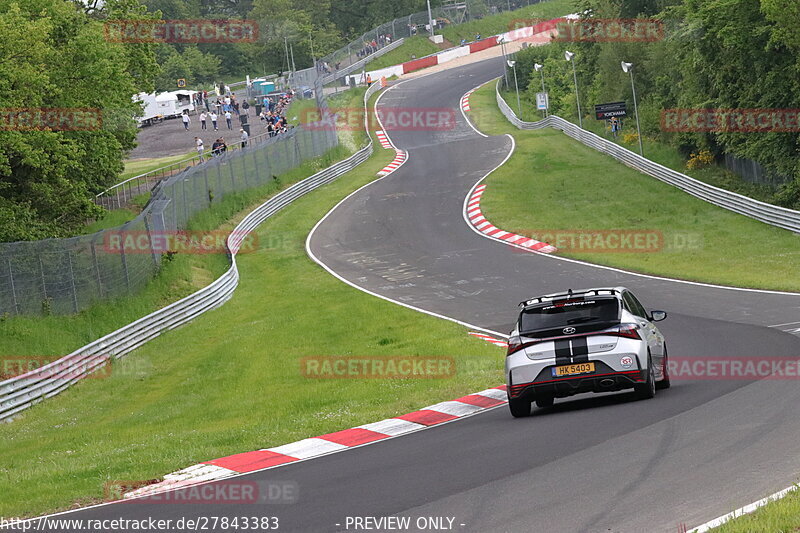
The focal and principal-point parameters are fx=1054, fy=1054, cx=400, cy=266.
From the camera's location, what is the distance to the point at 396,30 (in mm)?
114438

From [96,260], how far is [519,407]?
1861cm

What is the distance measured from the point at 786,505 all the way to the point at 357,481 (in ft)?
13.5

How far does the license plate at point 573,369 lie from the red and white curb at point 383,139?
5521 centimetres

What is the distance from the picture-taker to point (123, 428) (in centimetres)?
1906

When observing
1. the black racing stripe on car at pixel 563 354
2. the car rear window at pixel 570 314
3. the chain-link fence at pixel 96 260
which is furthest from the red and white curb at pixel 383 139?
the black racing stripe on car at pixel 563 354

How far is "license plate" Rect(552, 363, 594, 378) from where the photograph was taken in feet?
43.3

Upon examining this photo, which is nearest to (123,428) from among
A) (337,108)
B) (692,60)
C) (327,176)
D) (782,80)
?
(782,80)

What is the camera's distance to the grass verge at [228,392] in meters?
13.2

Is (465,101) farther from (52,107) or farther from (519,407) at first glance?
(519,407)

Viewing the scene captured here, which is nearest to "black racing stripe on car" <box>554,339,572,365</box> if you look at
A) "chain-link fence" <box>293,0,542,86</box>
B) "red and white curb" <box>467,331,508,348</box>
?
"red and white curb" <box>467,331,508,348</box>

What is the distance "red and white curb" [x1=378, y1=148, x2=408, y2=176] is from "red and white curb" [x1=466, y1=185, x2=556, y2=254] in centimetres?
945

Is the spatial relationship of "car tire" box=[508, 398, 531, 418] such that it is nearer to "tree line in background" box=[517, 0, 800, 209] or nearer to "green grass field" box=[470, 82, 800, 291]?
"green grass field" box=[470, 82, 800, 291]

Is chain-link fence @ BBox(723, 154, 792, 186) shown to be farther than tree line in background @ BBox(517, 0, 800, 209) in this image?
Yes

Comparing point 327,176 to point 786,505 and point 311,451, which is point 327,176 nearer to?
point 311,451
